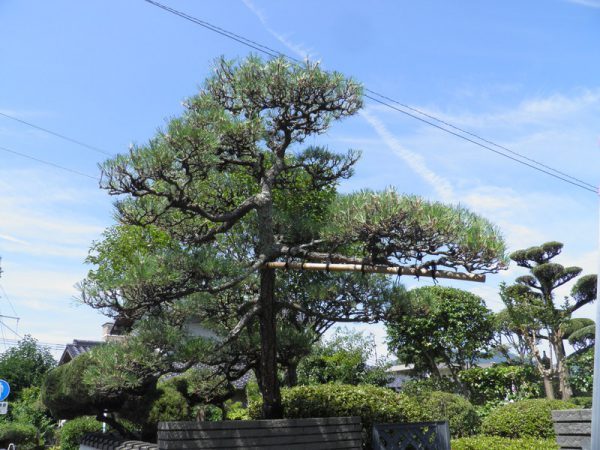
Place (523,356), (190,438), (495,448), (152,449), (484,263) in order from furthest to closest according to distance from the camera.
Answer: (523,356)
(495,448)
(152,449)
(484,263)
(190,438)

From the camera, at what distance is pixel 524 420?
9805 millimetres

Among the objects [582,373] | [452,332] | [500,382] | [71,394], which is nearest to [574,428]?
[71,394]

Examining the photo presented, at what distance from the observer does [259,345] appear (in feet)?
22.4

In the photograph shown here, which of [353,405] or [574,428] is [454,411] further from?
[574,428]

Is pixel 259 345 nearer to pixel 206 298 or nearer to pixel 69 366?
pixel 206 298

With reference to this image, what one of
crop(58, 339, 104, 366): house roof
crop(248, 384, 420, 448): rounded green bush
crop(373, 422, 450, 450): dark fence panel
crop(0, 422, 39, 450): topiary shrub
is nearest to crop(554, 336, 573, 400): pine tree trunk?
crop(248, 384, 420, 448): rounded green bush

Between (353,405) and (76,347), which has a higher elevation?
(76,347)

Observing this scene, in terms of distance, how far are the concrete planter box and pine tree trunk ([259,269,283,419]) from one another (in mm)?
2856

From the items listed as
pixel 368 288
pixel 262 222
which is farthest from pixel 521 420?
pixel 262 222

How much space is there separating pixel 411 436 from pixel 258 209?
3129mm

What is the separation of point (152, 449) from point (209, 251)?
6.96 ft

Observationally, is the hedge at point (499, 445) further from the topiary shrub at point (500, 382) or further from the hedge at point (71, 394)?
the topiary shrub at point (500, 382)

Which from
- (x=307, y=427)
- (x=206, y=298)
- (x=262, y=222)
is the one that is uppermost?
(x=262, y=222)

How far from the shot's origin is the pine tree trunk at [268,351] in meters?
6.26
